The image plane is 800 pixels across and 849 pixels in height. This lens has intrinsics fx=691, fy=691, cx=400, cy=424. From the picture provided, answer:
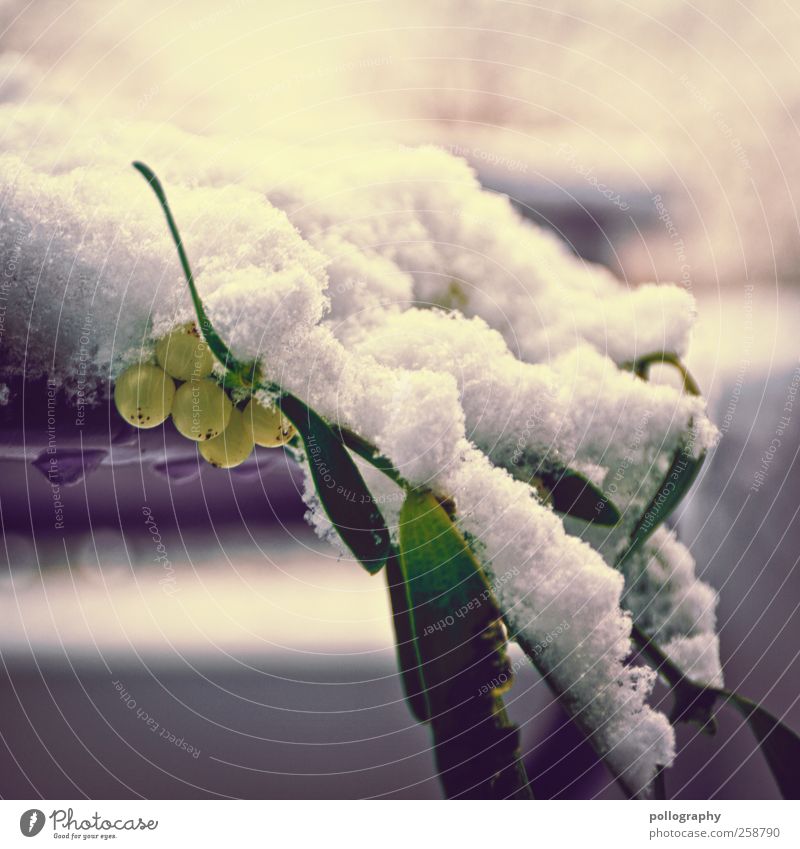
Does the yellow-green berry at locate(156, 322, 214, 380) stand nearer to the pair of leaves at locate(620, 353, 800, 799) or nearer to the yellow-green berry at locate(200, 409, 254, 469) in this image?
the yellow-green berry at locate(200, 409, 254, 469)

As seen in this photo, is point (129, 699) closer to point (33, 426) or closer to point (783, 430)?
point (33, 426)

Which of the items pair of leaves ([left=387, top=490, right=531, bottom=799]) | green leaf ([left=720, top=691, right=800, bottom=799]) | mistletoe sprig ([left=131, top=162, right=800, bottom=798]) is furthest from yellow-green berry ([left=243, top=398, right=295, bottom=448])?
green leaf ([left=720, top=691, right=800, bottom=799])

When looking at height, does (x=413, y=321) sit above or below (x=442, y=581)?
above

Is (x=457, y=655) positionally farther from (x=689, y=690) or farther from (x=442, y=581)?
(x=689, y=690)

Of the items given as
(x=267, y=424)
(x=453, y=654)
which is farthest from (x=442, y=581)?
(x=267, y=424)

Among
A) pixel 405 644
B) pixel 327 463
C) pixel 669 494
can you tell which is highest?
pixel 669 494

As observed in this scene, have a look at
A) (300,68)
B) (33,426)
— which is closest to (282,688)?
(33,426)
